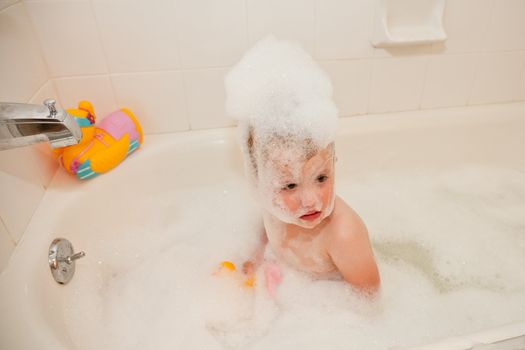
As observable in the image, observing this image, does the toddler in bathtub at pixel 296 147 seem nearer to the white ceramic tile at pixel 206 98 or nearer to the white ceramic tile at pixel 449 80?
the white ceramic tile at pixel 206 98

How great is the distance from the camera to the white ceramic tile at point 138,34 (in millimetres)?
1029

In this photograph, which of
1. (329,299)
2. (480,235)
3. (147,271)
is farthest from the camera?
(480,235)

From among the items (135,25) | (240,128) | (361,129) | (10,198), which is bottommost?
(361,129)

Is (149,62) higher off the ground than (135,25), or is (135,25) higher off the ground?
(135,25)

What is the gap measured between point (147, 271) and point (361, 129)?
786 millimetres

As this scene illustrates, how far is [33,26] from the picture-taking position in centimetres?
101

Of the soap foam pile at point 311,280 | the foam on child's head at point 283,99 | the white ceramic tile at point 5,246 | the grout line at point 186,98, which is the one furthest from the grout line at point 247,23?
the white ceramic tile at point 5,246

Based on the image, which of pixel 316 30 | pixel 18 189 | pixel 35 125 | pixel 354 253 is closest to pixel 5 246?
pixel 18 189

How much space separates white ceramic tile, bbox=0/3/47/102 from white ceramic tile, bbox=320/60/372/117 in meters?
0.80

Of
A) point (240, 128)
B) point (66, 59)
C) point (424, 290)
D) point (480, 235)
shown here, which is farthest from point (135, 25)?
point (480, 235)

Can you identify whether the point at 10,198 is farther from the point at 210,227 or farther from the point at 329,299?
the point at 329,299

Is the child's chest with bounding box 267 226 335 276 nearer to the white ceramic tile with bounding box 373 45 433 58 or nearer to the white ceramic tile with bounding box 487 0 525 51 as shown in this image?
the white ceramic tile with bounding box 373 45 433 58

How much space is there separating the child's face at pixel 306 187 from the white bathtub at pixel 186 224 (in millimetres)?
277

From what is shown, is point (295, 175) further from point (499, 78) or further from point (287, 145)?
point (499, 78)
